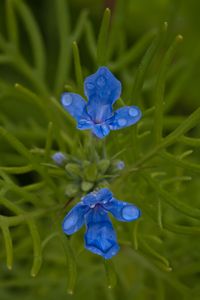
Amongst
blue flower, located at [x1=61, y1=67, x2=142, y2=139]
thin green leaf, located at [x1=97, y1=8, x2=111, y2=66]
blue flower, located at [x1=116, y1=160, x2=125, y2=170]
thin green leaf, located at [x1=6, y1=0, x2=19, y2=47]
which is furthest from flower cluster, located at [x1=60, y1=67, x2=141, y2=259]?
thin green leaf, located at [x1=6, y1=0, x2=19, y2=47]

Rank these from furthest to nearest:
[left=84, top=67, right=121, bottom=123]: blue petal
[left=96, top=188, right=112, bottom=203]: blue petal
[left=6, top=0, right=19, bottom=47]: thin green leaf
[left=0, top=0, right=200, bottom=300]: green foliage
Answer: [left=6, top=0, right=19, bottom=47]: thin green leaf → [left=0, top=0, right=200, bottom=300]: green foliage → [left=84, top=67, right=121, bottom=123]: blue petal → [left=96, top=188, right=112, bottom=203]: blue petal

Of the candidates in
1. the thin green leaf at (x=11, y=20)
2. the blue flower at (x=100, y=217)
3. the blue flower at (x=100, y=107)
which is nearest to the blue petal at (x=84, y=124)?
the blue flower at (x=100, y=107)

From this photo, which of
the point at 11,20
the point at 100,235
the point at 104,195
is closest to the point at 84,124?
the point at 104,195

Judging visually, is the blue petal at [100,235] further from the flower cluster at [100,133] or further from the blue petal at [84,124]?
the blue petal at [84,124]

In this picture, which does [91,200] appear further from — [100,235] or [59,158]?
[59,158]

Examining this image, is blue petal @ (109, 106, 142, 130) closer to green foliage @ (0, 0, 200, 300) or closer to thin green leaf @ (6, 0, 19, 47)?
green foliage @ (0, 0, 200, 300)

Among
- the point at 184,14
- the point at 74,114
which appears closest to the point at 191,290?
the point at 74,114

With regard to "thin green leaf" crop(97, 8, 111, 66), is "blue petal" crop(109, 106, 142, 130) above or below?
below
